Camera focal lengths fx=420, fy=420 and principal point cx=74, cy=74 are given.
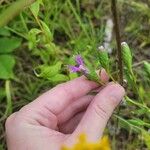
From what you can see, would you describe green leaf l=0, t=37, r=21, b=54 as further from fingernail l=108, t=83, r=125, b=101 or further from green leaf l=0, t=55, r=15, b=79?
fingernail l=108, t=83, r=125, b=101

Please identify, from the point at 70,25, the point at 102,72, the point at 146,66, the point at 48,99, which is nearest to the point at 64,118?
the point at 48,99

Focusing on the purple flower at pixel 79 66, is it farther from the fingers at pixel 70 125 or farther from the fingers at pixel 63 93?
the fingers at pixel 70 125

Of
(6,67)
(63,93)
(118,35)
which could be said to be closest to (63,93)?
(63,93)

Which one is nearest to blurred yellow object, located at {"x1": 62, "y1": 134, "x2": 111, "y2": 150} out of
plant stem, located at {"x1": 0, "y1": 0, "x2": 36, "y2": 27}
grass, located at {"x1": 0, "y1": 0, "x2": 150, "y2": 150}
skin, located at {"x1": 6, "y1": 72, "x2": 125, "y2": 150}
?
plant stem, located at {"x1": 0, "y1": 0, "x2": 36, "y2": 27}

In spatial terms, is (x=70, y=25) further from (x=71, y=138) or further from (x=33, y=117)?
(x=71, y=138)

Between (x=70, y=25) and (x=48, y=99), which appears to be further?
(x=70, y=25)

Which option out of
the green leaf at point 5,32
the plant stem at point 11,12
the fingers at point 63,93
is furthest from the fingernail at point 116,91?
Answer: the green leaf at point 5,32
